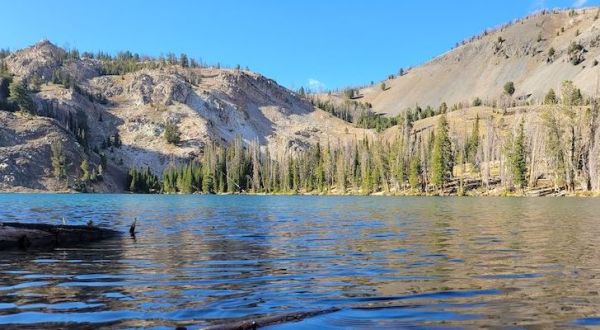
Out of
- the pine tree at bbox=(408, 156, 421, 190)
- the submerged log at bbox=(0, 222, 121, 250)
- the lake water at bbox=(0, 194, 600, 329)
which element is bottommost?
the lake water at bbox=(0, 194, 600, 329)

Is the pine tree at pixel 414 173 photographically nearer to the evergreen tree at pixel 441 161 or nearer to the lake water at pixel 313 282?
the evergreen tree at pixel 441 161

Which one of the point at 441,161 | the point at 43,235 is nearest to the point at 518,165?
the point at 441,161

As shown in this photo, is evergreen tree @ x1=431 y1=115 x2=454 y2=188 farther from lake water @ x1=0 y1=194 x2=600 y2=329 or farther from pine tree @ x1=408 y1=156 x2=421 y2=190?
lake water @ x1=0 y1=194 x2=600 y2=329

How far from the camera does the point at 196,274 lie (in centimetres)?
1855

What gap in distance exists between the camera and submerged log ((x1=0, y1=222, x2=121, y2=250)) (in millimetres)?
25609

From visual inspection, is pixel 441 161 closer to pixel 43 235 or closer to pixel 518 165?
pixel 518 165

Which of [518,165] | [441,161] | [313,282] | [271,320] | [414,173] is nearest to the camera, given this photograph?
[271,320]

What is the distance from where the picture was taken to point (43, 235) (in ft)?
89.2

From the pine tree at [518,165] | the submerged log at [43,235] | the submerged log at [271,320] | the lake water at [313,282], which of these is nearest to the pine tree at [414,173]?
the pine tree at [518,165]

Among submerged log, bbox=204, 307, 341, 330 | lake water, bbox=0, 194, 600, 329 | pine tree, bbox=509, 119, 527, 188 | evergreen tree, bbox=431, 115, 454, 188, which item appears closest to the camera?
submerged log, bbox=204, 307, 341, 330

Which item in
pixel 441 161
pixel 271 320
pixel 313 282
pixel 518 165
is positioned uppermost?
pixel 441 161

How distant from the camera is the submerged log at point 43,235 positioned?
2561cm

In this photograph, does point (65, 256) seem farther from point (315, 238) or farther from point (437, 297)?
point (437, 297)

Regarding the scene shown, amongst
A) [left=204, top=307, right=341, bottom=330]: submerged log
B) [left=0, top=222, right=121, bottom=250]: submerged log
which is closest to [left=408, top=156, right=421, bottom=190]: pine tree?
[left=0, top=222, right=121, bottom=250]: submerged log
